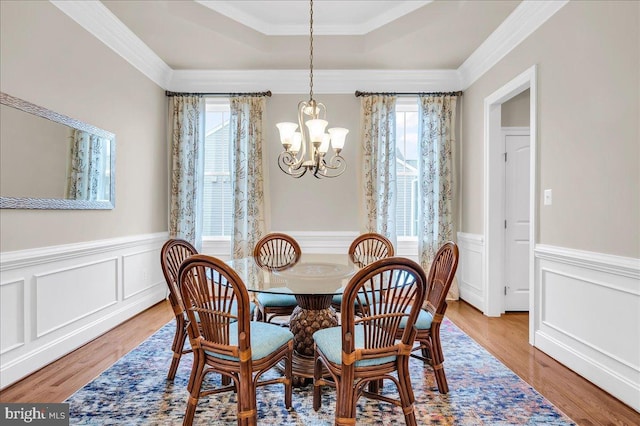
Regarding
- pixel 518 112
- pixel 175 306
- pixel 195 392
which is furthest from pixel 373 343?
pixel 518 112

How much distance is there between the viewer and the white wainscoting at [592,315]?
212 centimetres

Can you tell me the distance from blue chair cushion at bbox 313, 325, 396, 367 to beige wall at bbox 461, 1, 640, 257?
167 centimetres

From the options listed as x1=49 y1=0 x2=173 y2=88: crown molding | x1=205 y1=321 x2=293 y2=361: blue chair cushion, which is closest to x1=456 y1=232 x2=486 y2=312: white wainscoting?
x1=205 y1=321 x2=293 y2=361: blue chair cushion

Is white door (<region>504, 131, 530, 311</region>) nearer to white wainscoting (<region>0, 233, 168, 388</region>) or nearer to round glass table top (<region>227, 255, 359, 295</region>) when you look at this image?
round glass table top (<region>227, 255, 359, 295</region>)

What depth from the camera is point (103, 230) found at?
332cm

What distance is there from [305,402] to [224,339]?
2.43 ft

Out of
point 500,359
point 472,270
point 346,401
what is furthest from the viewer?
point 472,270

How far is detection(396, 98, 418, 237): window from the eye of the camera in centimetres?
468

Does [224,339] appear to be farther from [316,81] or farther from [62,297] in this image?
[316,81]

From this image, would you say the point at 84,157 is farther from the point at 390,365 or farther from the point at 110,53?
the point at 390,365

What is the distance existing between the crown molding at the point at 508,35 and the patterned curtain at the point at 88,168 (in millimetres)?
3852

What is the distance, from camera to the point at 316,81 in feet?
14.8

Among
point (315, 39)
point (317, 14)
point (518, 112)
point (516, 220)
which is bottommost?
point (516, 220)

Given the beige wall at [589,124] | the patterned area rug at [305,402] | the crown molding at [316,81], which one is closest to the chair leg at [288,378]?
the patterned area rug at [305,402]
